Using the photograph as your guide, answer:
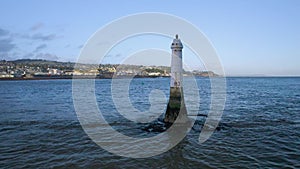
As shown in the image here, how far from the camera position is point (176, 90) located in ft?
47.3

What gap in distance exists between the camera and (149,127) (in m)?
15.3

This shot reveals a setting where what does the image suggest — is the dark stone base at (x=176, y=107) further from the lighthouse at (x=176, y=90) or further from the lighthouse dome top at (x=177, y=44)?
the lighthouse dome top at (x=177, y=44)

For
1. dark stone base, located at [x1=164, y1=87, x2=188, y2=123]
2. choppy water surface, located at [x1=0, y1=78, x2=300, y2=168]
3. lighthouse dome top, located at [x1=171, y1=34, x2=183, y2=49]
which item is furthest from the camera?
dark stone base, located at [x1=164, y1=87, x2=188, y2=123]

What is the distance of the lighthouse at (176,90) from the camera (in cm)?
1389

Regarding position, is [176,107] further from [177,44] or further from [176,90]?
[177,44]

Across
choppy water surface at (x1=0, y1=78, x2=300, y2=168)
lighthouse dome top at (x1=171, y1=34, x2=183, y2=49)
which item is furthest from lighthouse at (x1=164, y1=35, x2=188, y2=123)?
choppy water surface at (x1=0, y1=78, x2=300, y2=168)

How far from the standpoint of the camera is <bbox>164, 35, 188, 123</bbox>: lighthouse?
1389 centimetres

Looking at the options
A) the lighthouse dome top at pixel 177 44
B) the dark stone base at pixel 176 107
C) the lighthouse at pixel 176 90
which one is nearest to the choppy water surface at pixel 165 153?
the dark stone base at pixel 176 107

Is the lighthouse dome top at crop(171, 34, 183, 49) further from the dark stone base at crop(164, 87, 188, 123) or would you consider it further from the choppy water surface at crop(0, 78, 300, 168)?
the choppy water surface at crop(0, 78, 300, 168)

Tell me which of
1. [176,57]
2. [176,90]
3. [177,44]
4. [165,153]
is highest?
[177,44]

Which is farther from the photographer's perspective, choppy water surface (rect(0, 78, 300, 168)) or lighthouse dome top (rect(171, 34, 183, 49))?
lighthouse dome top (rect(171, 34, 183, 49))

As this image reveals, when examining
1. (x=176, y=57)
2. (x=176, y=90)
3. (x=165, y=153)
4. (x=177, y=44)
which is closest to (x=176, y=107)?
(x=176, y=90)

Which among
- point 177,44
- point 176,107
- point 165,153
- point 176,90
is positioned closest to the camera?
point 165,153

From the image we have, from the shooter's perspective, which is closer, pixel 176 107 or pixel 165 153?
pixel 165 153
